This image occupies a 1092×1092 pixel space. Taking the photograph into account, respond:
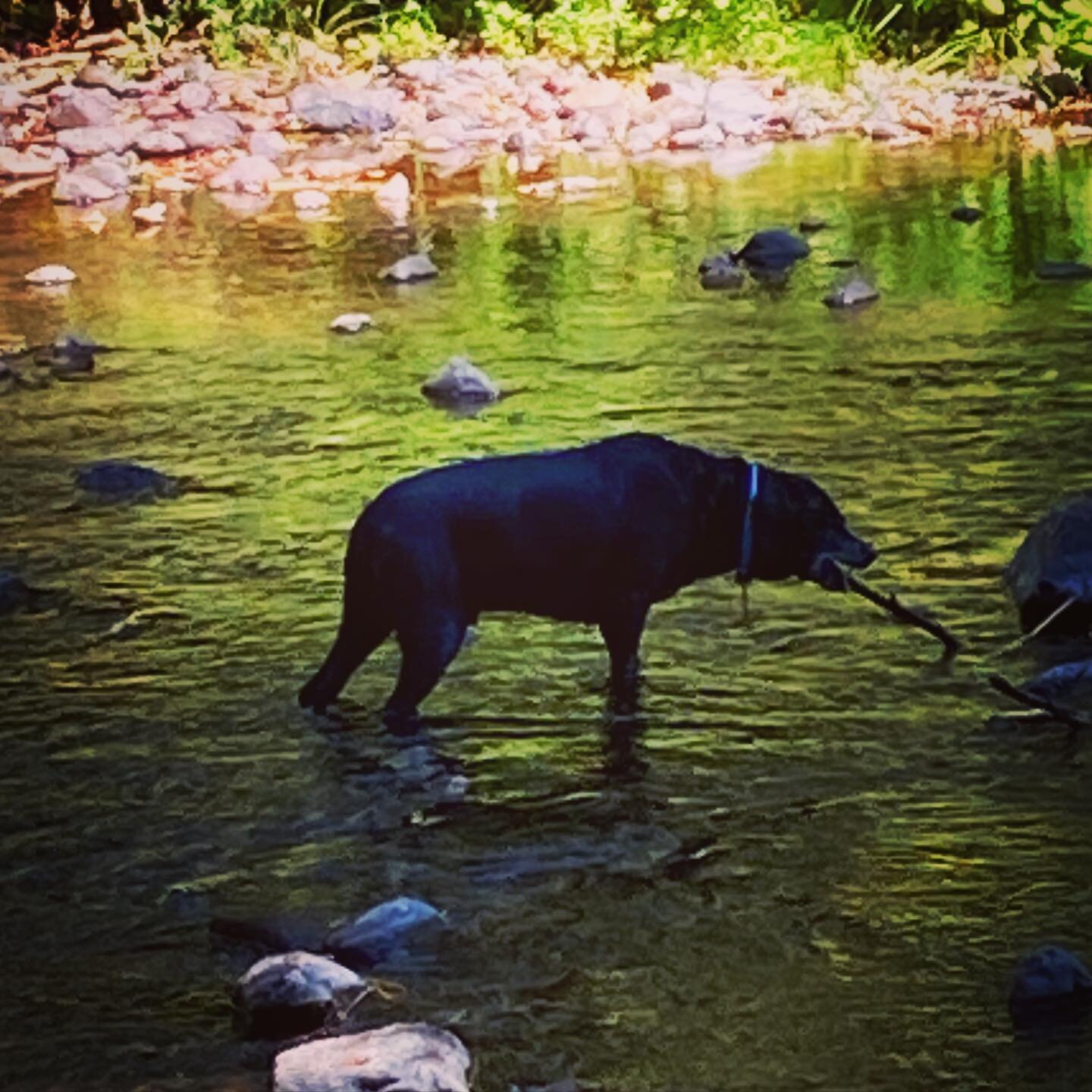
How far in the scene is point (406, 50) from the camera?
21.5m

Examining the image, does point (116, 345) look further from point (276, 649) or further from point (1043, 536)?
point (1043, 536)

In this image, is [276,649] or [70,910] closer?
[70,910]

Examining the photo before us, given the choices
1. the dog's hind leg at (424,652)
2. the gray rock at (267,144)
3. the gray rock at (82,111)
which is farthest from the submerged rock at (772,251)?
the gray rock at (82,111)

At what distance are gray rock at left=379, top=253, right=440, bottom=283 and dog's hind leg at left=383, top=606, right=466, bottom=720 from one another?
6.70 meters

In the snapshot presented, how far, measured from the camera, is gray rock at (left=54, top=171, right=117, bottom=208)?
16984 millimetres

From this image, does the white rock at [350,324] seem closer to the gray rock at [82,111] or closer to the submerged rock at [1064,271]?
the submerged rock at [1064,271]

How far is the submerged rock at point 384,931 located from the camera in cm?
534

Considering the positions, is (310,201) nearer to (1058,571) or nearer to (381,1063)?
(1058,571)

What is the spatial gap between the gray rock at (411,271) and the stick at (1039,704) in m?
7.04

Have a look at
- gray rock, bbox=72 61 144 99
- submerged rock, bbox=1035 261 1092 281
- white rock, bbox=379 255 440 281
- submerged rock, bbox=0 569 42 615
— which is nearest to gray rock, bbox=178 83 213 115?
gray rock, bbox=72 61 144 99

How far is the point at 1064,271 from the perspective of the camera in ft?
40.8

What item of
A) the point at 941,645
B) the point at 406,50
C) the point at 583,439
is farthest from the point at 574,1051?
the point at 406,50

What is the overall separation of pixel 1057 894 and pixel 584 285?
757 centimetres

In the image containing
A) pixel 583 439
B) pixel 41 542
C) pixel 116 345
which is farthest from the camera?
pixel 116 345
